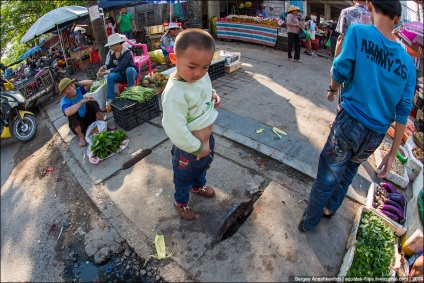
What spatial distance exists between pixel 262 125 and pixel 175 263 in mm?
2926

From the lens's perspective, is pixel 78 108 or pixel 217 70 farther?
pixel 217 70

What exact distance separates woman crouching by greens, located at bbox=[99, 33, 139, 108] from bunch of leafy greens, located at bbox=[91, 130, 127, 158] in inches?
67.0

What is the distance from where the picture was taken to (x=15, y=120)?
18.1ft

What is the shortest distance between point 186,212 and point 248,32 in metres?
10.6

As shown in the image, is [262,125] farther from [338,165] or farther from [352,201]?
[338,165]

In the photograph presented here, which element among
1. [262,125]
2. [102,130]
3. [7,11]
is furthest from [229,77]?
[7,11]

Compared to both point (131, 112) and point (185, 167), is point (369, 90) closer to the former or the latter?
point (185, 167)

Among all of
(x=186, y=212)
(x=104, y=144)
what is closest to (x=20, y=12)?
(x=104, y=144)

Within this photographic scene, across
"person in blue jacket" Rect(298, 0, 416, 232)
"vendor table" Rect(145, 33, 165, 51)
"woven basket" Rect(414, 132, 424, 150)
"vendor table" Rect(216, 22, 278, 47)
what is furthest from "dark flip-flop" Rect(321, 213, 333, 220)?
"vendor table" Rect(145, 33, 165, 51)

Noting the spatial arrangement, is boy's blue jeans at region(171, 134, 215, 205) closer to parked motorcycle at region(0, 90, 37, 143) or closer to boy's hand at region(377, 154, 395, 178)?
boy's hand at region(377, 154, 395, 178)

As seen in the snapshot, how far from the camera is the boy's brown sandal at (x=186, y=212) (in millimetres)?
3027

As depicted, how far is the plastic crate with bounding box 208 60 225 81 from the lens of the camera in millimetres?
6893

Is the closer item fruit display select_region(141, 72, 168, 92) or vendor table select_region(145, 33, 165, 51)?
fruit display select_region(141, 72, 168, 92)

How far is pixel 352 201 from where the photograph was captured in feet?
11.1
